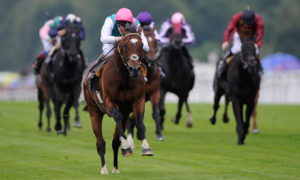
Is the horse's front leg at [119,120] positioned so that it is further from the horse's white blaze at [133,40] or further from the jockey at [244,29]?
the jockey at [244,29]

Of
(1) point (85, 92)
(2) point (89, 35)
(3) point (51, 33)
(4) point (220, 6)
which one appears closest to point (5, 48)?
(2) point (89, 35)

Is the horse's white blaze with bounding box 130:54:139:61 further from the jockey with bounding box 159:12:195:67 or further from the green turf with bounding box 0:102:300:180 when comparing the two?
the jockey with bounding box 159:12:195:67

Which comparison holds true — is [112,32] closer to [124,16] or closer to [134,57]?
[124,16]

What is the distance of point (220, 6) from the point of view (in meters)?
97.4

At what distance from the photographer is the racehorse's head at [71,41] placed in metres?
18.0

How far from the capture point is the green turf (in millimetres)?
11672

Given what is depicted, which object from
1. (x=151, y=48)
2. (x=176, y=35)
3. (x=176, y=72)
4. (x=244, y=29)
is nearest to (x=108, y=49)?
(x=151, y=48)

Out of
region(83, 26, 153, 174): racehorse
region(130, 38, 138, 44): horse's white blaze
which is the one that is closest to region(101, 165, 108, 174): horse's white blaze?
region(83, 26, 153, 174): racehorse

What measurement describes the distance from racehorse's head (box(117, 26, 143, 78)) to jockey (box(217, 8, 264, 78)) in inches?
223

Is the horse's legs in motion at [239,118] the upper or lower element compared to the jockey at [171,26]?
lower

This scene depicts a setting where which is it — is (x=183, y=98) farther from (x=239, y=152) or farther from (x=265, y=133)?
(x=239, y=152)

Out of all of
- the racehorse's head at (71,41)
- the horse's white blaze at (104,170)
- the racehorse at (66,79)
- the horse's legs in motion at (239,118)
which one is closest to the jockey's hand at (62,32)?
the racehorse's head at (71,41)

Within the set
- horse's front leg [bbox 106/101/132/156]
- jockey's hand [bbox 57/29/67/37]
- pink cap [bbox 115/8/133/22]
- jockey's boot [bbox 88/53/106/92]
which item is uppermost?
pink cap [bbox 115/8/133/22]

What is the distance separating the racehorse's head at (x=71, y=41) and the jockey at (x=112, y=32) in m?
5.84
